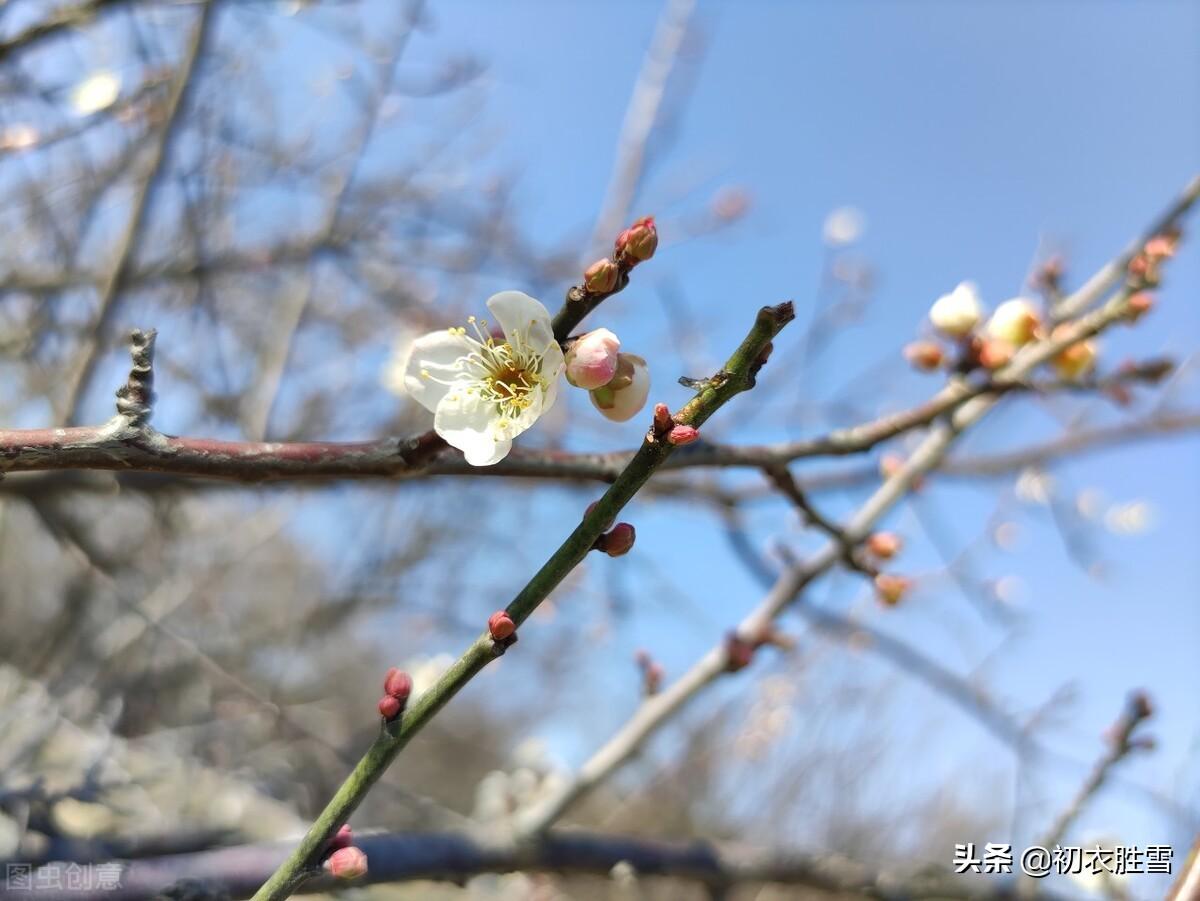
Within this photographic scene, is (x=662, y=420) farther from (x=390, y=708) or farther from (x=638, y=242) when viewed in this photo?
(x=390, y=708)

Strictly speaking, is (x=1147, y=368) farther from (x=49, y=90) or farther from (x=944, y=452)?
(x=49, y=90)

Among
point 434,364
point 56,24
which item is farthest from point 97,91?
point 434,364

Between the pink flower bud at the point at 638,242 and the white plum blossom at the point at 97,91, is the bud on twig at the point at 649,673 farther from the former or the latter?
the white plum blossom at the point at 97,91

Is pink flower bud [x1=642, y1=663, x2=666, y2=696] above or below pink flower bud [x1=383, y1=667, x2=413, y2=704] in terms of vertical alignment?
above

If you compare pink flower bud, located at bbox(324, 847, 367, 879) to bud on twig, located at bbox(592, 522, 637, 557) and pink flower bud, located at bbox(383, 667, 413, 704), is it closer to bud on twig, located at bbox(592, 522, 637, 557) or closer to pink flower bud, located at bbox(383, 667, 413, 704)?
pink flower bud, located at bbox(383, 667, 413, 704)

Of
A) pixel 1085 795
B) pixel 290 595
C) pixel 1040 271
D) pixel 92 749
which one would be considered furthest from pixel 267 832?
pixel 290 595

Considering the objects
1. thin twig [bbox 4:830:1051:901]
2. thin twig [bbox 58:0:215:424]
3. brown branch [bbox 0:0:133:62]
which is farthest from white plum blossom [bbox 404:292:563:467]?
brown branch [bbox 0:0:133:62]
